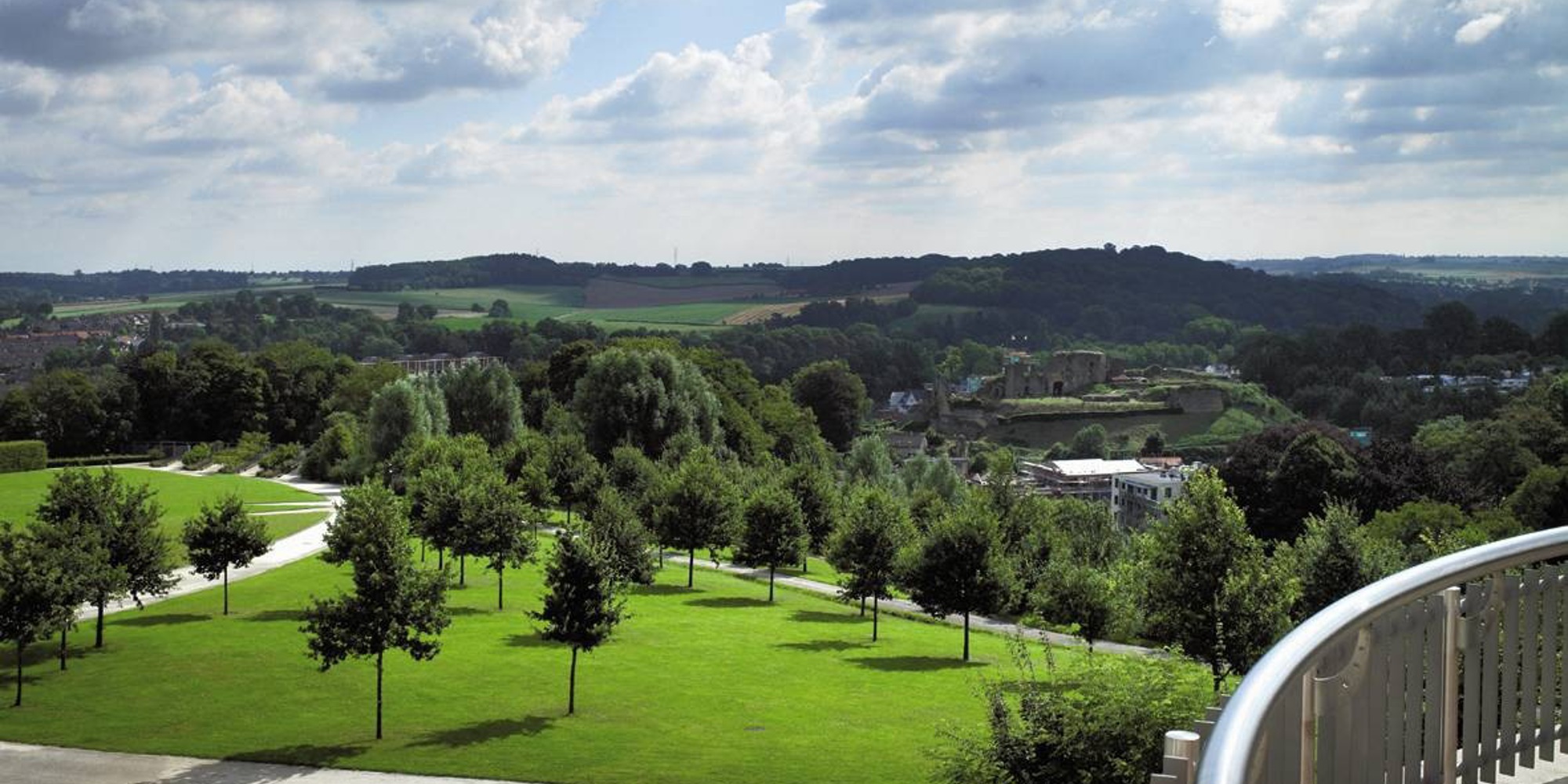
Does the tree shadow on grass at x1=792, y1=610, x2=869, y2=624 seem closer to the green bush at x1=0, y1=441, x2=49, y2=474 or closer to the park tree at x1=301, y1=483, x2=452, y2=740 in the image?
the park tree at x1=301, y1=483, x2=452, y2=740

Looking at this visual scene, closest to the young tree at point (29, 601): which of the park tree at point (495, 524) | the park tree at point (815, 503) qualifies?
the park tree at point (495, 524)

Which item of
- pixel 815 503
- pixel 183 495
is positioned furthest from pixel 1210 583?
pixel 183 495

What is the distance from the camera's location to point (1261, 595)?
29.9m

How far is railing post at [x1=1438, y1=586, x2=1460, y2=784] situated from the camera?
5.34 metres

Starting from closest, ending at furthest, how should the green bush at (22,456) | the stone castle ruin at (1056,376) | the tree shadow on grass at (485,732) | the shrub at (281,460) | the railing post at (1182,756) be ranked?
the railing post at (1182,756), the tree shadow on grass at (485,732), the shrub at (281,460), the green bush at (22,456), the stone castle ruin at (1056,376)

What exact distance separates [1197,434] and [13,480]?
117579 mm

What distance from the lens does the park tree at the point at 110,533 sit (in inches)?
1458

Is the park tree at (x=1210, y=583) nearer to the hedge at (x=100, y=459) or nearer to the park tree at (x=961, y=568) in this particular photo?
the park tree at (x=961, y=568)

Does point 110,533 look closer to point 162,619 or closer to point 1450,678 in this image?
point 162,619

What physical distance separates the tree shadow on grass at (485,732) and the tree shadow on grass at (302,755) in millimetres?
1338

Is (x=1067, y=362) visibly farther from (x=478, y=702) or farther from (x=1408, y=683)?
(x=1408, y=683)

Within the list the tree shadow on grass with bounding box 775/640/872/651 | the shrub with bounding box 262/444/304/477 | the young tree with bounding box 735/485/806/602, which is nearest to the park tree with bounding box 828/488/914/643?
the tree shadow on grass with bounding box 775/640/872/651

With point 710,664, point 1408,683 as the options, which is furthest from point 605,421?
point 1408,683

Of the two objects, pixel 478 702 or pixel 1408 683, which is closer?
pixel 1408 683
